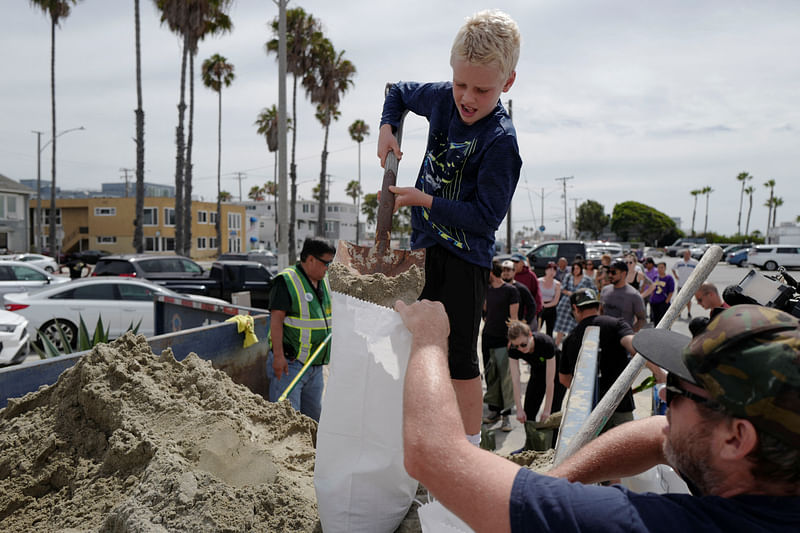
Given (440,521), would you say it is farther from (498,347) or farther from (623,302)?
(623,302)

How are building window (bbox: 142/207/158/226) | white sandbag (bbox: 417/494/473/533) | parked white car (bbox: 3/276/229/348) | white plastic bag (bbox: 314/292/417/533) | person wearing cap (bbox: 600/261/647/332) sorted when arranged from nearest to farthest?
white sandbag (bbox: 417/494/473/533) < white plastic bag (bbox: 314/292/417/533) < person wearing cap (bbox: 600/261/647/332) < parked white car (bbox: 3/276/229/348) < building window (bbox: 142/207/158/226)

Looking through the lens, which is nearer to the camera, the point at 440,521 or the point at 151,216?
the point at 440,521

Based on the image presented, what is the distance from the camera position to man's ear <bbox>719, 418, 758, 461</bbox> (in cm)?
118

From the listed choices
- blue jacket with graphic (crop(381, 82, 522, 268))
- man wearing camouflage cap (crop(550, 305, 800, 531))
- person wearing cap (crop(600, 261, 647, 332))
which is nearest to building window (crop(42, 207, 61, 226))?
person wearing cap (crop(600, 261, 647, 332))

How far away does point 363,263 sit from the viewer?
2160 millimetres

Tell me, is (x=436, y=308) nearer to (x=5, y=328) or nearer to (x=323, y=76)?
(x=5, y=328)

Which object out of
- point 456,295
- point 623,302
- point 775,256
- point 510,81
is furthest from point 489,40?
point 775,256

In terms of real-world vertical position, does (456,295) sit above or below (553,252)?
above

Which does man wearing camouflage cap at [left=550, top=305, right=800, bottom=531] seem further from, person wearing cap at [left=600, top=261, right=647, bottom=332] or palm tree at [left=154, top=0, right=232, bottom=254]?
palm tree at [left=154, top=0, right=232, bottom=254]

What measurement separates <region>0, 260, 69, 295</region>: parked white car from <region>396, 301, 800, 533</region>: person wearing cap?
15.2 m

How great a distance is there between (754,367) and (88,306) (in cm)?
1130

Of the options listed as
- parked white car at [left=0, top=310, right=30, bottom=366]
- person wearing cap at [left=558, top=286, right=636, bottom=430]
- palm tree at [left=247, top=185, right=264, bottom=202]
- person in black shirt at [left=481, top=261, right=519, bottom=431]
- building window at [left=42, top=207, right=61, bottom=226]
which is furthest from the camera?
palm tree at [left=247, top=185, right=264, bottom=202]

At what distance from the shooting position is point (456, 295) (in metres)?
2.30

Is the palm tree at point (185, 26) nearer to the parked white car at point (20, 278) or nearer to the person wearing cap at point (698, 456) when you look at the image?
the parked white car at point (20, 278)
